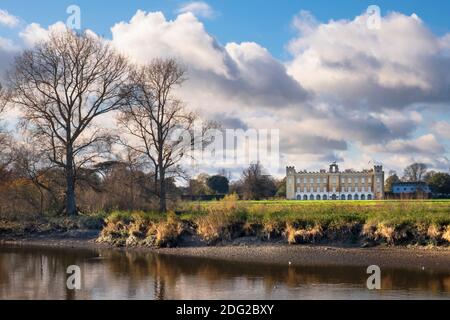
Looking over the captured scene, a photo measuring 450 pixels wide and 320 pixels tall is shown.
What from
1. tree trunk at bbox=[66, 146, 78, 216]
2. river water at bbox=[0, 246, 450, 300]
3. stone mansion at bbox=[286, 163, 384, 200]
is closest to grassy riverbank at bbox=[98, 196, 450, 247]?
river water at bbox=[0, 246, 450, 300]

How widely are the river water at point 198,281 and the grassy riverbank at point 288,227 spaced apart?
16.5 feet

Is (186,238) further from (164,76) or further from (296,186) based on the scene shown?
(296,186)

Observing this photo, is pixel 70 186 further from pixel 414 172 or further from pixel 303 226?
pixel 414 172

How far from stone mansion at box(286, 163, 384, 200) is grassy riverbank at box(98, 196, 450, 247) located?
4161 inches

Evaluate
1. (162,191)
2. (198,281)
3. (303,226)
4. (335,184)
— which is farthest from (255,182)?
(198,281)

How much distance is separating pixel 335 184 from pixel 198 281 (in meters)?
130

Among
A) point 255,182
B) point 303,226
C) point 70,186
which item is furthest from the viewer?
point 255,182

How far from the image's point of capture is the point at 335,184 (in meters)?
150

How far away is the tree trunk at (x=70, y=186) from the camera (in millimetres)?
46562

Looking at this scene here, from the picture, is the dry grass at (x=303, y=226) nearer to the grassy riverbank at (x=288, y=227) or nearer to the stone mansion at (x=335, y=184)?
the grassy riverbank at (x=288, y=227)

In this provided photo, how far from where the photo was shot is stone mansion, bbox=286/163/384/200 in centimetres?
14512

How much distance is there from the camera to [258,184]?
115750 millimetres

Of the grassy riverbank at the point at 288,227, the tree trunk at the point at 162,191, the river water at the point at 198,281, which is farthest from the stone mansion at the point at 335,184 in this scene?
A: the river water at the point at 198,281
